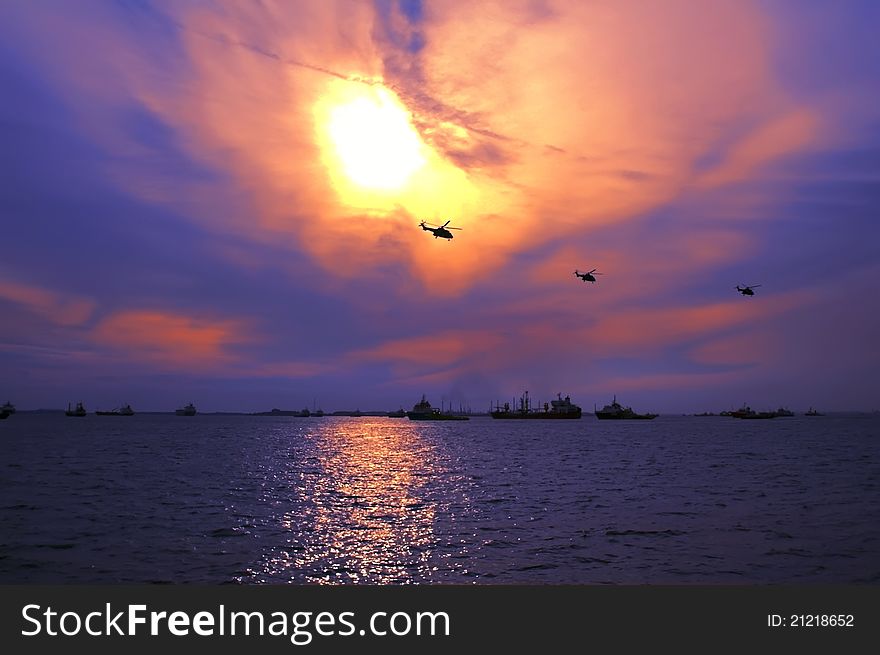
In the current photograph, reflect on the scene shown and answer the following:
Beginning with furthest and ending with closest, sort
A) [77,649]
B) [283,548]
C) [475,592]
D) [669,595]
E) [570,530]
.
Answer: [570,530] < [283,548] < [475,592] < [669,595] < [77,649]

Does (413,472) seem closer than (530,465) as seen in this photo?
Yes

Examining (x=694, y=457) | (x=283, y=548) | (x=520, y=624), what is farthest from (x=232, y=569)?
(x=694, y=457)

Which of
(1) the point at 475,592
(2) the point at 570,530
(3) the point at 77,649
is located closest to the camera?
(3) the point at 77,649

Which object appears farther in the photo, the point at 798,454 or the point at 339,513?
the point at 798,454

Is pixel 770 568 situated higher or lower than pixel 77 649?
lower

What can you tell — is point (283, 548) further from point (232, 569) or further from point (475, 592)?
point (475, 592)

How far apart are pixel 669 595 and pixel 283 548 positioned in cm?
1877

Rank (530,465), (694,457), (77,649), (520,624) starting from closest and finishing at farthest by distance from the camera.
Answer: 1. (77,649)
2. (520,624)
3. (530,465)
4. (694,457)

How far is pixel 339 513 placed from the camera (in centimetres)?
3978

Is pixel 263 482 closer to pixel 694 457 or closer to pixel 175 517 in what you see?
pixel 175 517

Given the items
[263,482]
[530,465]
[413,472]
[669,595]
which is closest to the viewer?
[669,595]

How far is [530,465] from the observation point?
76812 millimetres

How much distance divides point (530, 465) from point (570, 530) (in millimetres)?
44532

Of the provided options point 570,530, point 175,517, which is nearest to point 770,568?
point 570,530
